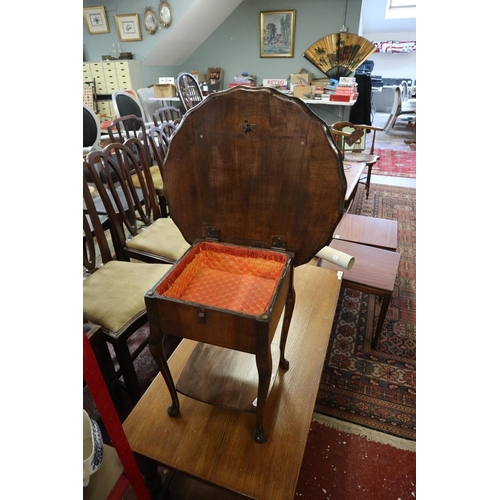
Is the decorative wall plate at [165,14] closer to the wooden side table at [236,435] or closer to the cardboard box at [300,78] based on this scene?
the cardboard box at [300,78]

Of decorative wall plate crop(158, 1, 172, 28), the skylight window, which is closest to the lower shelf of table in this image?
decorative wall plate crop(158, 1, 172, 28)

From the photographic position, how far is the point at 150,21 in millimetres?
5441

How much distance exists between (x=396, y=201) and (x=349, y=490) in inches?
123

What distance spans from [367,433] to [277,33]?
6553 millimetres

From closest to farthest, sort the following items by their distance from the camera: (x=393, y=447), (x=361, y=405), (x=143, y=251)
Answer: (x=393, y=447) < (x=361, y=405) < (x=143, y=251)

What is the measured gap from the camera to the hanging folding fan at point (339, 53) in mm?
5109

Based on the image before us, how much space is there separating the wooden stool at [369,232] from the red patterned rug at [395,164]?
8.50ft

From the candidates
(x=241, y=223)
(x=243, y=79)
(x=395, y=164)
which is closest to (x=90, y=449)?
(x=241, y=223)

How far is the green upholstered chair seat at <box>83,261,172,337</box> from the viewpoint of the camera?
1.23 metres

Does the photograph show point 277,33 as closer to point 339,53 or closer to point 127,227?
point 339,53

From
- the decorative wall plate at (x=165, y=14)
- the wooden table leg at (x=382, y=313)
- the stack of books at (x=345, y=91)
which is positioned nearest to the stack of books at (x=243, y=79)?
the decorative wall plate at (x=165, y=14)

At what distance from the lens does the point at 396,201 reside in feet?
11.9
